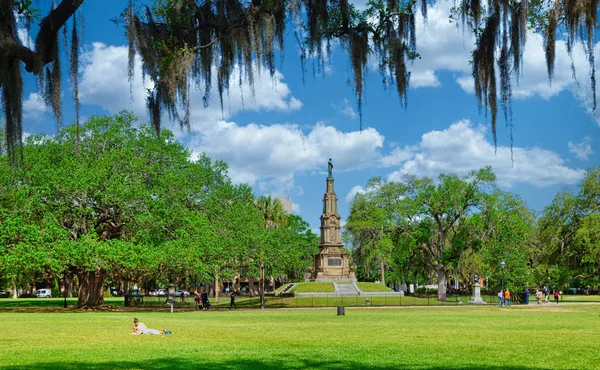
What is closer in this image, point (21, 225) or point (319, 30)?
point (319, 30)

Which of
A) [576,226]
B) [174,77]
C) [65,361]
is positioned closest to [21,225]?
[65,361]

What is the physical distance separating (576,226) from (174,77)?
57.9 m

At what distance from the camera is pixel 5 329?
83.6ft

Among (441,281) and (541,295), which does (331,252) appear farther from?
(541,295)

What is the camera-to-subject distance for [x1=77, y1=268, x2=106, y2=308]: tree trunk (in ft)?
152

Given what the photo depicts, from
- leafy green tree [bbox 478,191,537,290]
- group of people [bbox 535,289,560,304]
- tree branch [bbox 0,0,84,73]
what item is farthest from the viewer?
leafy green tree [bbox 478,191,537,290]

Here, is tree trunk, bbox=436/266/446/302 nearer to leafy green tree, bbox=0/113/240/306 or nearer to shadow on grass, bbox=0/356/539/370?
leafy green tree, bbox=0/113/240/306

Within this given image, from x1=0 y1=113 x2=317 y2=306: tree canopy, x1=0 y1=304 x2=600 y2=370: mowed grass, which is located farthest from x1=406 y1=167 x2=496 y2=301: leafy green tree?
x1=0 y1=304 x2=600 y2=370: mowed grass

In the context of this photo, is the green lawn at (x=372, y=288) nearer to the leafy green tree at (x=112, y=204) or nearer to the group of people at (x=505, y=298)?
the group of people at (x=505, y=298)

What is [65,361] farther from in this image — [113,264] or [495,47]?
[113,264]

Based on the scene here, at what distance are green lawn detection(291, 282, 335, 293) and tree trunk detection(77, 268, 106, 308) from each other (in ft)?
71.9

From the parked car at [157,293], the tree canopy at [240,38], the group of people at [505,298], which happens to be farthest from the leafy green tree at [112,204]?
the parked car at [157,293]

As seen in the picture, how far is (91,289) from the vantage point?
4688 cm

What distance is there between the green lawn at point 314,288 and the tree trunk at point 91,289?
71.9 feet
